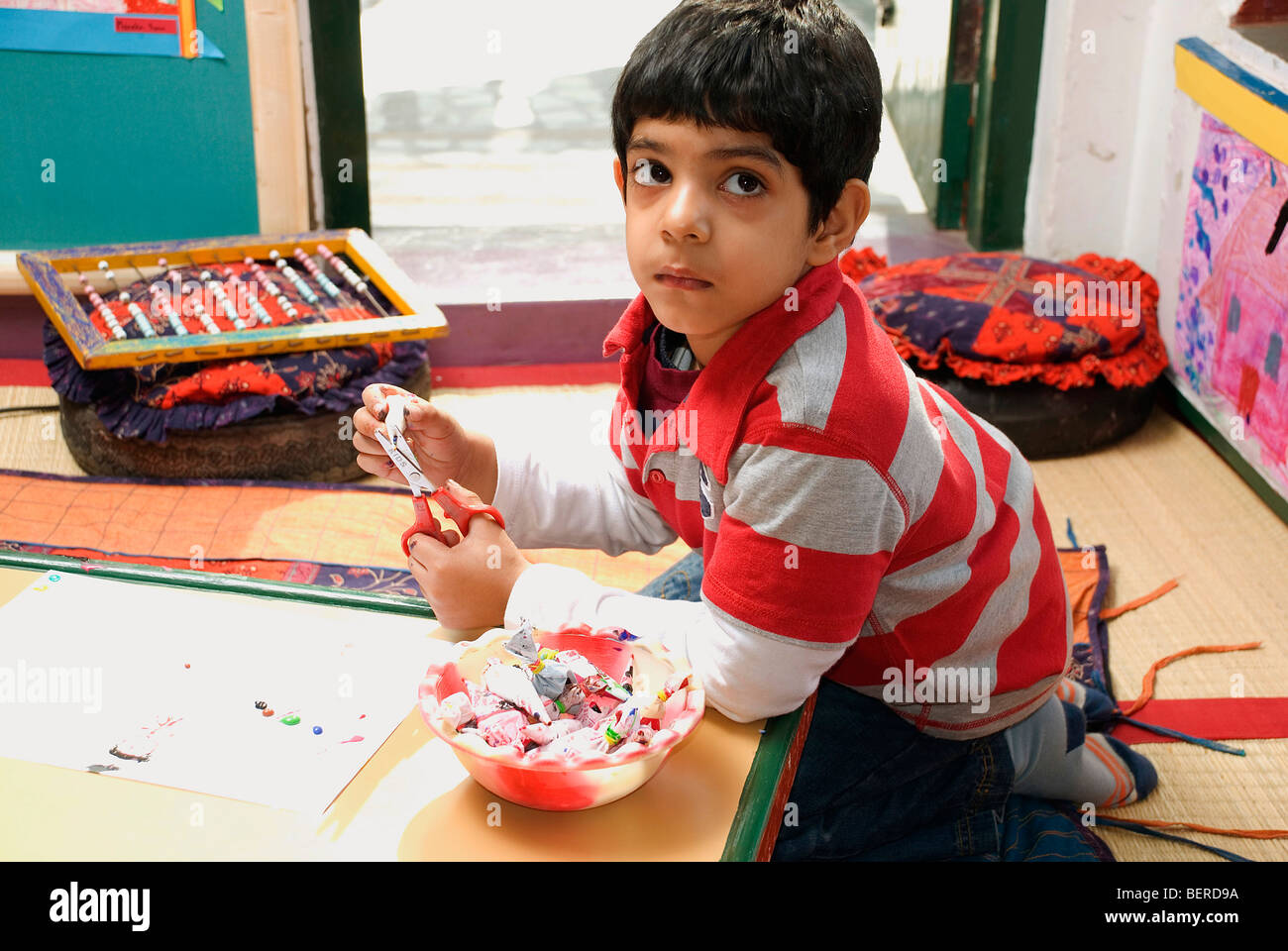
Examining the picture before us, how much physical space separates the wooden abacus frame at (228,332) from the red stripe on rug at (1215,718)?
4.37 ft

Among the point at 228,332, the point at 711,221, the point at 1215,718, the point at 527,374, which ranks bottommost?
the point at 1215,718

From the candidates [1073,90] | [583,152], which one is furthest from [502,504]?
[583,152]

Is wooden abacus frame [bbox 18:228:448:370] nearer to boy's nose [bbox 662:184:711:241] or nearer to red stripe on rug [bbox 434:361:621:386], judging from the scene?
red stripe on rug [bbox 434:361:621:386]

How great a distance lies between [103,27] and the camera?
8.18 feet

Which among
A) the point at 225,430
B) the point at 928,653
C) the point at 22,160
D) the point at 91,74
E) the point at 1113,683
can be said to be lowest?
the point at 1113,683

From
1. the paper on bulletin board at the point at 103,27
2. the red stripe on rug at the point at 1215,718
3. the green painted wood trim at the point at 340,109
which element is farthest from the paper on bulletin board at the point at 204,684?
the green painted wood trim at the point at 340,109

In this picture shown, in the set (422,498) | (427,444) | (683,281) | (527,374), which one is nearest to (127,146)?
(527,374)

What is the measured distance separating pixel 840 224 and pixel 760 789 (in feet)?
1.45

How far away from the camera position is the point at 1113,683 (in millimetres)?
1763

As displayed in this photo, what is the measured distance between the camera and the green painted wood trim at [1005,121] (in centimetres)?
278

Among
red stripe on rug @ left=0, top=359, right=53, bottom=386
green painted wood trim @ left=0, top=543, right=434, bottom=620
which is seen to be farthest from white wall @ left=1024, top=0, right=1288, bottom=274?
red stripe on rug @ left=0, top=359, right=53, bottom=386

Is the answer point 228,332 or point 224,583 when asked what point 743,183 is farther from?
point 228,332

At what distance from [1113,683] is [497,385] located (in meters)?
1.43
